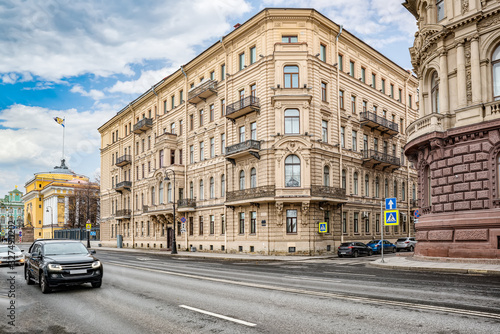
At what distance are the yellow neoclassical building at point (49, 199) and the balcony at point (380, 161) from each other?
87813 millimetres

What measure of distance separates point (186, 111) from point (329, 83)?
15473 mm

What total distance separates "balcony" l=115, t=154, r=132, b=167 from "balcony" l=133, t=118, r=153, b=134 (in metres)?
4.48

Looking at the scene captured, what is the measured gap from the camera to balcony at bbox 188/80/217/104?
39781 millimetres

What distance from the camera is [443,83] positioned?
22.9 m

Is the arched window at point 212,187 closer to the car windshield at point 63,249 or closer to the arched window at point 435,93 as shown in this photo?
the arched window at point 435,93

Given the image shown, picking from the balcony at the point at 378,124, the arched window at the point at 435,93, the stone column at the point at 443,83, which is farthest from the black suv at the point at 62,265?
the balcony at the point at 378,124

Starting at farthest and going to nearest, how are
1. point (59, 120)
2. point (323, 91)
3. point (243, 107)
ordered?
point (59, 120)
point (323, 91)
point (243, 107)

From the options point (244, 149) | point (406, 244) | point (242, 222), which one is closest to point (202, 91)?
point (244, 149)

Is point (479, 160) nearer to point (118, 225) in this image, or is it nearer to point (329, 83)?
point (329, 83)

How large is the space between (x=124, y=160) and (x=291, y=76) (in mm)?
31134

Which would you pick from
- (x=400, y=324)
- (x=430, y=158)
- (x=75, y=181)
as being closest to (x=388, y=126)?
(x=430, y=158)

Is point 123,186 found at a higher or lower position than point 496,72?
lower

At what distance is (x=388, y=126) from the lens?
4259cm

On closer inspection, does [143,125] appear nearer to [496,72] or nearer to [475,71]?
[475,71]
